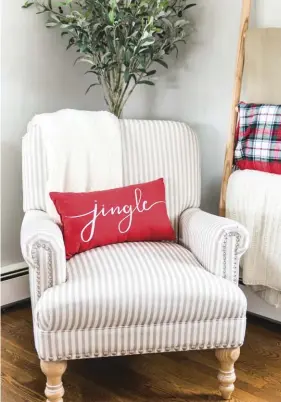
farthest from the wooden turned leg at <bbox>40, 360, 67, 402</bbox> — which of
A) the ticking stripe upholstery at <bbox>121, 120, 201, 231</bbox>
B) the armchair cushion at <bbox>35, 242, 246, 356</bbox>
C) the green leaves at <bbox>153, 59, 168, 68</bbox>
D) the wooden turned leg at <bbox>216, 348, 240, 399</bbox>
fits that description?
the green leaves at <bbox>153, 59, 168, 68</bbox>

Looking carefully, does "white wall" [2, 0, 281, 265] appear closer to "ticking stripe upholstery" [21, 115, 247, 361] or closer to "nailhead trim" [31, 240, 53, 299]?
"ticking stripe upholstery" [21, 115, 247, 361]

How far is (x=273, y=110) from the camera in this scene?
229 cm

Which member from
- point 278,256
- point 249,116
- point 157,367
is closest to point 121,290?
point 157,367

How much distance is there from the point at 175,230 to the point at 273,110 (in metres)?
0.63

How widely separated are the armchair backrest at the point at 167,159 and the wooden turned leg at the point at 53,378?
0.81 metres

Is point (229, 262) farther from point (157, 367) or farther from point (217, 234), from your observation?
point (157, 367)

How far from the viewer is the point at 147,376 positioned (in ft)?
6.98

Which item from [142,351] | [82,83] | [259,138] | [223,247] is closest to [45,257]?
[142,351]

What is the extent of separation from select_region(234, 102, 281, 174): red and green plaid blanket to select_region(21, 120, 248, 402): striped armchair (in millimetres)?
399

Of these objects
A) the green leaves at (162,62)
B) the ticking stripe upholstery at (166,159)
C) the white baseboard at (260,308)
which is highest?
the green leaves at (162,62)

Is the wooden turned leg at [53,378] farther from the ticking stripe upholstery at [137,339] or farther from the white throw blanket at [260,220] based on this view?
the white throw blanket at [260,220]

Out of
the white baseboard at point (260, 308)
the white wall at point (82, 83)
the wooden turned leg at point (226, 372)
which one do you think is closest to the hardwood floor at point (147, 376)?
the wooden turned leg at point (226, 372)

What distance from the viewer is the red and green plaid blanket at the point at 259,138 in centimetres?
229

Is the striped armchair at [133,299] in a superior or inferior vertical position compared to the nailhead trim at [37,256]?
inferior
